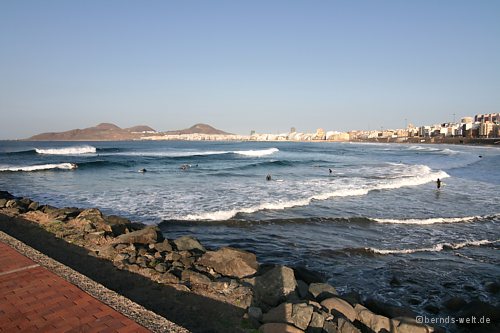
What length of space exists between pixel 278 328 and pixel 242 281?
2066 mm

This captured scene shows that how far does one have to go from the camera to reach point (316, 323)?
15.7 feet

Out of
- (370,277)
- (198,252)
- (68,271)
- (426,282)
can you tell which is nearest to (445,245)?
(426,282)

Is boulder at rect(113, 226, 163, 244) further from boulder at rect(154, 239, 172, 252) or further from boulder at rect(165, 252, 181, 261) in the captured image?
boulder at rect(165, 252, 181, 261)

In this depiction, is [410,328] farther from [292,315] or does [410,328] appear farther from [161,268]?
[161,268]

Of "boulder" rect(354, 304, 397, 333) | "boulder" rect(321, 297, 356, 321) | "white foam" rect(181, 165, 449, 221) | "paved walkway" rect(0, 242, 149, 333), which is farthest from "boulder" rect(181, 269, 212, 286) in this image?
"white foam" rect(181, 165, 449, 221)

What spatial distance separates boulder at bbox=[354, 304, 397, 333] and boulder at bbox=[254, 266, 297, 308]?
1217mm

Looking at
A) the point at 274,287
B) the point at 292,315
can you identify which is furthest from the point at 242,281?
the point at 292,315

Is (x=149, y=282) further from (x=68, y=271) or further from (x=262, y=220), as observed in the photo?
(x=262, y=220)

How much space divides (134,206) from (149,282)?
9907mm

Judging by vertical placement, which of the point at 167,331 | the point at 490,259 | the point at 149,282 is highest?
the point at 167,331

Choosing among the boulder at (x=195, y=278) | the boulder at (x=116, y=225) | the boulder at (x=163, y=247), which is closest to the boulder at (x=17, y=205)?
the boulder at (x=116, y=225)

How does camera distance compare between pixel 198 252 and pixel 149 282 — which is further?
pixel 198 252

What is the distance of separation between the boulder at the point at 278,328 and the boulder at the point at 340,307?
1122mm

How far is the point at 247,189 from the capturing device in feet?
67.6
